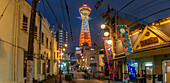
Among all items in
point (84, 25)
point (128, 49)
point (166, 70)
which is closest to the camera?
point (166, 70)

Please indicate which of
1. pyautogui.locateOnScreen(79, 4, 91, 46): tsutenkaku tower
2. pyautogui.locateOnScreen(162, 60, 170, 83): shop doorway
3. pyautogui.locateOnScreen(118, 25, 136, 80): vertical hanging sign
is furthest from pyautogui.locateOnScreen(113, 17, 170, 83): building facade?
pyautogui.locateOnScreen(79, 4, 91, 46): tsutenkaku tower

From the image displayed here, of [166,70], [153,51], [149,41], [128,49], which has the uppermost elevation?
[149,41]

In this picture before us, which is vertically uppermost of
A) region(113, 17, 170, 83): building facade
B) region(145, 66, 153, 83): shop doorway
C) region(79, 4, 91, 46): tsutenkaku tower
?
region(79, 4, 91, 46): tsutenkaku tower

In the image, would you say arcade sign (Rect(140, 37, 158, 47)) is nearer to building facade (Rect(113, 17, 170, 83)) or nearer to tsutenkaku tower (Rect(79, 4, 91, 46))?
building facade (Rect(113, 17, 170, 83))

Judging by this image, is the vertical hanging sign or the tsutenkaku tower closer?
the vertical hanging sign

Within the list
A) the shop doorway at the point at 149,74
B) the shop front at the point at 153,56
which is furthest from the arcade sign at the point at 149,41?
the shop doorway at the point at 149,74

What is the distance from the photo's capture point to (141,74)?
18531mm

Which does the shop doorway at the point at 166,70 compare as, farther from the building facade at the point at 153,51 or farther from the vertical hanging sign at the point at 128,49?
the vertical hanging sign at the point at 128,49

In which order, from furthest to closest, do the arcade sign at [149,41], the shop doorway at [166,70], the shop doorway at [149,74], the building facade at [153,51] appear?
the shop doorway at [149,74], the arcade sign at [149,41], the shop doorway at [166,70], the building facade at [153,51]

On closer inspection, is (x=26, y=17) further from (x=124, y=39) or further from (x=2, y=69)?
(x=124, y=39)

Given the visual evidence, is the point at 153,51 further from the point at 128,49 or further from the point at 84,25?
the point at 84,25

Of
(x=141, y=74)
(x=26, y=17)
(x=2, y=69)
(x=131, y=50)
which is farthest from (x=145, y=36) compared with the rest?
(x=2, y=69)

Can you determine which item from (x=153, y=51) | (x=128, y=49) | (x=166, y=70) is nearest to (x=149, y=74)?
(x=166, y=70)

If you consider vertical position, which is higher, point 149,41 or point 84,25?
point 84,25
